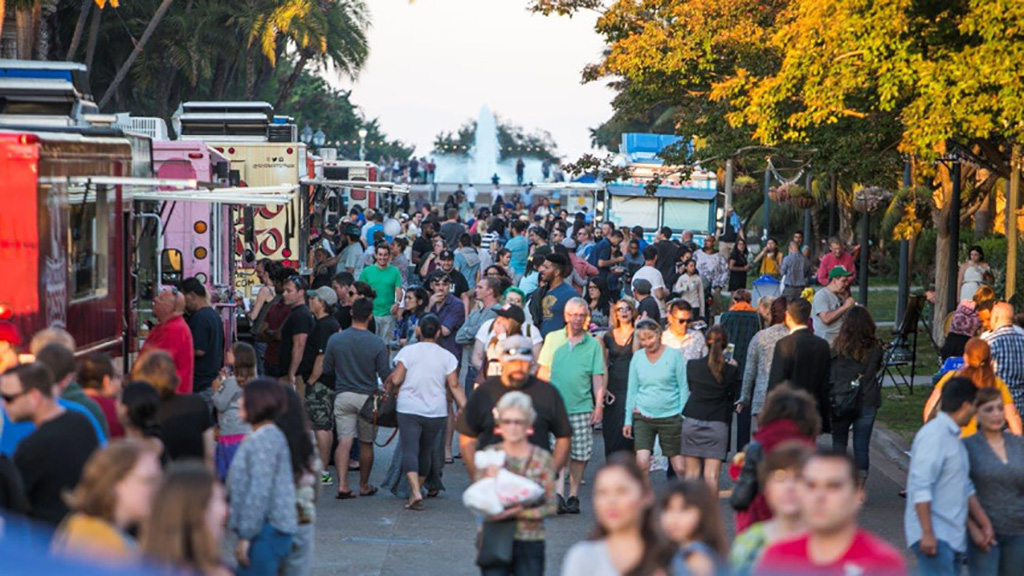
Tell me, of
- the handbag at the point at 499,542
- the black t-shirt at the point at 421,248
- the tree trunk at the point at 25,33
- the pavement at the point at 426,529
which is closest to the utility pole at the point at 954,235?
the pavement at the point at 426,529

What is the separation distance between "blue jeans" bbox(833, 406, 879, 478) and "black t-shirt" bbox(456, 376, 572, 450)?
451 cm

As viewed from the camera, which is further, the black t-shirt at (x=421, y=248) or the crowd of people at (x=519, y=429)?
the black t-shirt at (x=421, y=248)

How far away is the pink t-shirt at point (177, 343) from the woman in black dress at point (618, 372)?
12.2 feet

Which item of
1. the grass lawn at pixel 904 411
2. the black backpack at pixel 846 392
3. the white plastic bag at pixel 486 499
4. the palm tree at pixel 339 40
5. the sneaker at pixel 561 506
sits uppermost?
the palm tree at pixel 339 40

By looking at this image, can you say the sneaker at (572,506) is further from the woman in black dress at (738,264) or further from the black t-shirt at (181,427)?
the woman in black dress at (738,264)

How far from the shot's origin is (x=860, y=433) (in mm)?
14344

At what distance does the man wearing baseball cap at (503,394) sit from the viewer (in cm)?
995

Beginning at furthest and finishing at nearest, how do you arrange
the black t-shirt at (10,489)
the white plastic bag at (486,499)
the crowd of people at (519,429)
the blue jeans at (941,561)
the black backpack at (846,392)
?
the black backpack at (846,392), the blue jeans at (941,561), the white plastic bag at (486,499), the black t-shirt at (10,489), the crowd of people at (519,429)

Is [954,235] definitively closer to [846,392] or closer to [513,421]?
[846,392]

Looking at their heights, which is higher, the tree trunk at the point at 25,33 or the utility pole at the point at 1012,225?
the tree trunk at the point at 25,33

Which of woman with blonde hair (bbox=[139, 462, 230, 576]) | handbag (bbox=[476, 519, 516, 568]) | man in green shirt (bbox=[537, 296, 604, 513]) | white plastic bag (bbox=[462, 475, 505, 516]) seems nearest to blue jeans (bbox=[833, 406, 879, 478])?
man in green shirt (bbox=[537, 296, 604, 513])

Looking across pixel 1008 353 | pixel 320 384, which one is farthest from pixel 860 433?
pixel 320 384

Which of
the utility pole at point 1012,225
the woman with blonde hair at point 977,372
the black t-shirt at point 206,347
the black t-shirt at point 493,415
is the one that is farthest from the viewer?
the utility pole at point 1012,225

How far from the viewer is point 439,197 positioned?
8281cm
